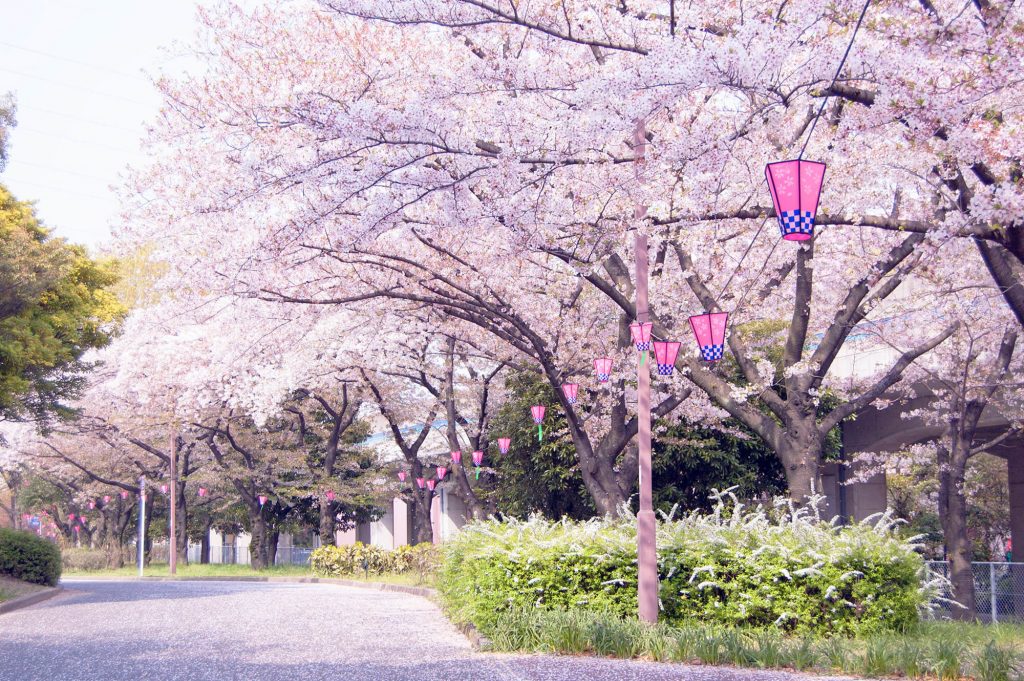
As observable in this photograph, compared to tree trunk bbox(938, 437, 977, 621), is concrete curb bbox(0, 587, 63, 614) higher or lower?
lower

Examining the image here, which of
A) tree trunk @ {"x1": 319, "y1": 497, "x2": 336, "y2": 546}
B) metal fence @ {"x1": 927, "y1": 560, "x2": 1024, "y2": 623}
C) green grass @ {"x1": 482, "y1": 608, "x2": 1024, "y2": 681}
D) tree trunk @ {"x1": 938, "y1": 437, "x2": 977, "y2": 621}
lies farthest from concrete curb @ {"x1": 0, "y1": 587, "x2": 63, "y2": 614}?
tree trunk @ {"x1": 938, "y1": 437, "x2": 977, "y2": 621}

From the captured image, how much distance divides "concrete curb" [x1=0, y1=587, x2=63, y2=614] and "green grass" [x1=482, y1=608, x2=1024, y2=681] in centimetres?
1118

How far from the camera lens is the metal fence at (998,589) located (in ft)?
58.8

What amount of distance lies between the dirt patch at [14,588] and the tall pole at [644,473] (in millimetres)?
13525

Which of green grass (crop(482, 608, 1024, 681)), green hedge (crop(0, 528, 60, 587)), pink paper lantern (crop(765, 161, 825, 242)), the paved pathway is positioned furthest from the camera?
green hedge (crop(0, 528, 60, 587))

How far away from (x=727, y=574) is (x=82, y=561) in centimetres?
4566

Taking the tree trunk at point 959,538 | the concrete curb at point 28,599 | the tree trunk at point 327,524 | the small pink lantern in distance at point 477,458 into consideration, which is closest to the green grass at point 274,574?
the tree trunk at point 327,524

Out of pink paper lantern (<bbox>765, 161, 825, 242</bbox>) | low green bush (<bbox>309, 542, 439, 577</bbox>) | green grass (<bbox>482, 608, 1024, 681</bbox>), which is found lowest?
low green bush (<bbox>309, 542, 439, 577</bbox>)

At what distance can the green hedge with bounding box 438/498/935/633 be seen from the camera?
450 inches

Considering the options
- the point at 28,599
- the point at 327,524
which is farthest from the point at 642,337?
the point at 327,524

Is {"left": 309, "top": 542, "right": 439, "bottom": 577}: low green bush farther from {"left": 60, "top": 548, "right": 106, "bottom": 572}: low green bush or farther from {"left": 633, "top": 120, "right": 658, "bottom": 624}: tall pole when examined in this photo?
{"left": 60, "top": 548, "right": 106, "bottom": 572}: low green bush

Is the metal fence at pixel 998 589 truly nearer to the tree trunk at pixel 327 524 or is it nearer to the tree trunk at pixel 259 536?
the tree trunk at pixel 327 524

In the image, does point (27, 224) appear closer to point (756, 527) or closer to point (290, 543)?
point (756, 527)

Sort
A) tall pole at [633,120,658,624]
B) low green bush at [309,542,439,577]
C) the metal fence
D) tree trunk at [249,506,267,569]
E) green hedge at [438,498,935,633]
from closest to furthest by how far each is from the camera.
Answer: green hedge at [438,498,935,633] < tall pole at [633,120,658,624] < the metal fence < low green bush at [309,542,439,577] < tree trunk at [249,506,267,569]
